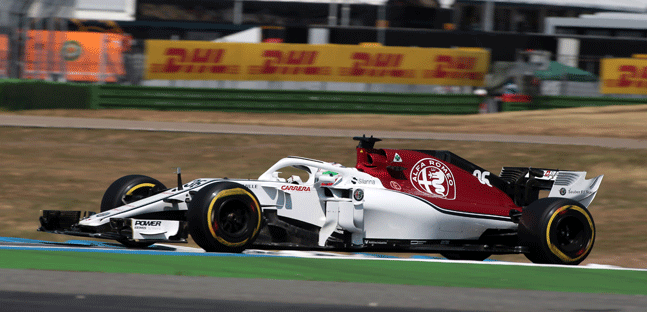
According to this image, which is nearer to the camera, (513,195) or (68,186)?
(513,195)

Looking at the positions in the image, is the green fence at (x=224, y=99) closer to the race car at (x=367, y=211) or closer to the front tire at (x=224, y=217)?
the race car at (x=367, y=211)

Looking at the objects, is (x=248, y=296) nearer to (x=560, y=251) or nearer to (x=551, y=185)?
(x=560, y=251)

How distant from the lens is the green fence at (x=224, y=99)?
2359 centimetres

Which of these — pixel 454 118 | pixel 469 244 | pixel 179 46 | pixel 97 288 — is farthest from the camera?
pixel 179 46

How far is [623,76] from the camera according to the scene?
27609 millimetres

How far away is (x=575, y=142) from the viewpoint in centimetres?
1933

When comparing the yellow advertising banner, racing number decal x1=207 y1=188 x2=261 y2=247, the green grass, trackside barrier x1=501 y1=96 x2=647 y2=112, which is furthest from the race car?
the yellow advertising banner

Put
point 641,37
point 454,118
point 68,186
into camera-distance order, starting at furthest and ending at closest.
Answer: point 641,37 → point 454,118 → point 68,186

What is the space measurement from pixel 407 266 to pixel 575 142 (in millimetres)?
12469

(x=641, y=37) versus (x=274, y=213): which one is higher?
(x=641, y=37)

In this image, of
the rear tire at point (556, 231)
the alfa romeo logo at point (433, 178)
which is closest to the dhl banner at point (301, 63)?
the alfa romeo logo at point (433, 178)

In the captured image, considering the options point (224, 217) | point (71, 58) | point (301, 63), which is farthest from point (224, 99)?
point (224, 217)

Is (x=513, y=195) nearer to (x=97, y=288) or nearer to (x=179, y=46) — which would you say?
(x=97, y=288)

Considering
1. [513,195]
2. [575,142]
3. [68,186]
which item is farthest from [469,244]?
[575,142]
